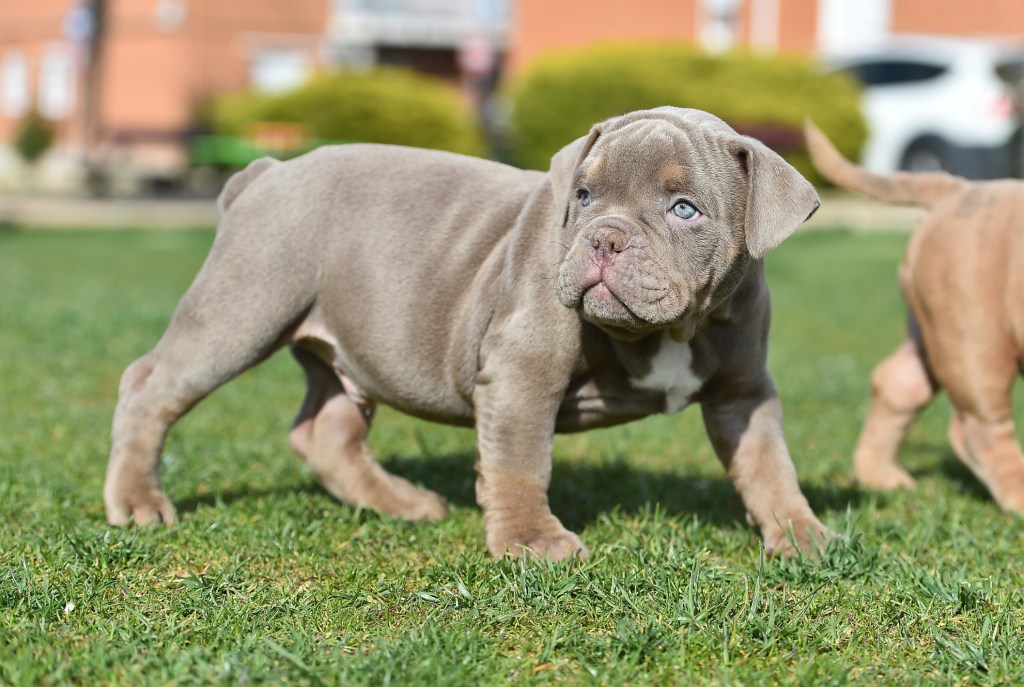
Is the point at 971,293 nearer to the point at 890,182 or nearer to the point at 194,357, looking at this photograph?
the point at 890,182

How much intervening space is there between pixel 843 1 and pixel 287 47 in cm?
1297

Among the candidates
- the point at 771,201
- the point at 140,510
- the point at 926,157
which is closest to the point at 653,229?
the point at 771,201

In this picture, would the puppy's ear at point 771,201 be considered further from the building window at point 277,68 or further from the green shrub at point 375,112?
the building window at point 277,68

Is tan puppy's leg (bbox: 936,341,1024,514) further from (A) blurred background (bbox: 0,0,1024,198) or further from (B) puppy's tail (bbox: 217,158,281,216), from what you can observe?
(A) blurred background (bbox: 0,0,1024,198)

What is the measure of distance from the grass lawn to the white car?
13932mm

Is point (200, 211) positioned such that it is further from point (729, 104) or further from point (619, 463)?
point (619, 463)

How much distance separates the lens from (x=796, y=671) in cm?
307

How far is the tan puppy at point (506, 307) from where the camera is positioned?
3.60 metres

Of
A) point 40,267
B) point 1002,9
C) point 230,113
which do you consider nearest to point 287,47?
point 230,113

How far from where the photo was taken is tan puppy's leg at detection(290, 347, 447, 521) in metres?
4.57

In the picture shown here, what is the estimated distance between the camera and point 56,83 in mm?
32344

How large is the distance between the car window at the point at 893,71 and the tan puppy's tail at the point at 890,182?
16.3 metres

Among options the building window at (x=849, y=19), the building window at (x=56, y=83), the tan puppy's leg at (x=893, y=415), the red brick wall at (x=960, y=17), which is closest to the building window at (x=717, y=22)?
the building window at (x=849, y=19)

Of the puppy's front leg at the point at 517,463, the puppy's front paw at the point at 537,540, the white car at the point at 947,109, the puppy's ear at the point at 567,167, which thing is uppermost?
the puppy's ear at the point at 567,167
